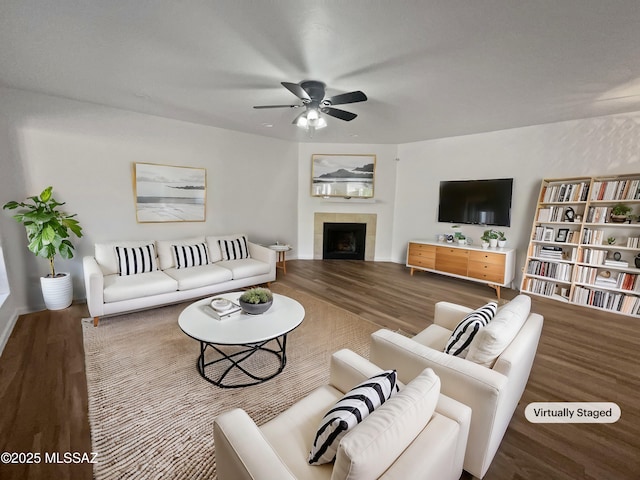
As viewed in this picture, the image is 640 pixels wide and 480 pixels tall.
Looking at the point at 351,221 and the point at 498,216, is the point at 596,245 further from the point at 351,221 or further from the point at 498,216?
the point at 351,221

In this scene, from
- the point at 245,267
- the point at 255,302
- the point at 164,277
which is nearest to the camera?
the point at 255,302

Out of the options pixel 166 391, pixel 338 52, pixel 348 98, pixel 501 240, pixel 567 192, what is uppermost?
pixel 338 52

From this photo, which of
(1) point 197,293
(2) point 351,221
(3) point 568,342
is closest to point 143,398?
(1) point 197,293

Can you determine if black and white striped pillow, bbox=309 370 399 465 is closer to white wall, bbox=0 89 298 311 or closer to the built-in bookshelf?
white wall, bbox=0 89 298 311

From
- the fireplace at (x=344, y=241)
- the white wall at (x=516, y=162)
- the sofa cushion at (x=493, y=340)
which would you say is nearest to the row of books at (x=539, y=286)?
the white wall at (x=516, y=162)

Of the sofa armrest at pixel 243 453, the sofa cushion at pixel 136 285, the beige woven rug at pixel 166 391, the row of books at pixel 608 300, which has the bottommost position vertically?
the beige woven rug at pixel 166 391

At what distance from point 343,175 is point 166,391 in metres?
5.06

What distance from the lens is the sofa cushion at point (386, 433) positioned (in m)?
0.83

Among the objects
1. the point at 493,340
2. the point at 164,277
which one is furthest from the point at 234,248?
the point at 493,340

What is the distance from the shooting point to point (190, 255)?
4.15 m

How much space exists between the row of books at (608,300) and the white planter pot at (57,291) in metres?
6.79

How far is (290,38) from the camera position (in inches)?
83.2

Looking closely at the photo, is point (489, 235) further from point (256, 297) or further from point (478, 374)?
point (256, 297)

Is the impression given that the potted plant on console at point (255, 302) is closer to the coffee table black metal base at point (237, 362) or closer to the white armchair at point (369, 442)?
the coffee table black metal base at point (237, 362)
